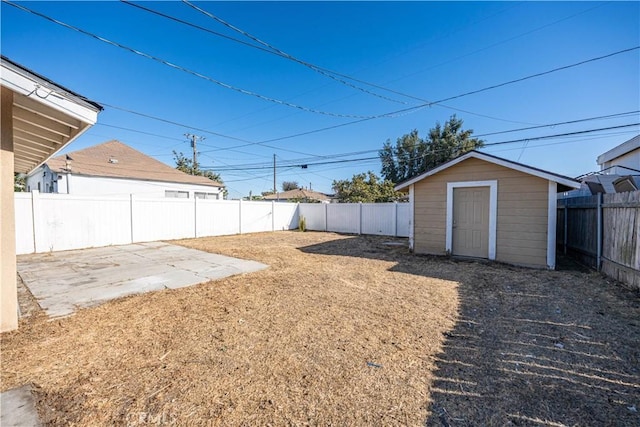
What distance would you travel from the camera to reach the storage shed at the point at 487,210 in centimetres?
617

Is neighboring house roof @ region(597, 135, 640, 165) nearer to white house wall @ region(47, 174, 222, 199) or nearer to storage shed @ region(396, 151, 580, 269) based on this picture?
storage shed @ region(396, 151, 580, 269)

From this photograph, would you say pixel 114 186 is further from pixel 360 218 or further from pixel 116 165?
pixel 360 218

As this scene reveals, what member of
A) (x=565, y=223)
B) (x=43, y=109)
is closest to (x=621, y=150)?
(x=565, y=223)

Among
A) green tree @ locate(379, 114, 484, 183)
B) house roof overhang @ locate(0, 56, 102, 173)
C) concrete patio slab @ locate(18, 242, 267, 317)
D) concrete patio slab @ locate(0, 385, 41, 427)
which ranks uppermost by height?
green tree @ locate(379, 114, 484, 183)

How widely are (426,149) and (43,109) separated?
26.6 metres

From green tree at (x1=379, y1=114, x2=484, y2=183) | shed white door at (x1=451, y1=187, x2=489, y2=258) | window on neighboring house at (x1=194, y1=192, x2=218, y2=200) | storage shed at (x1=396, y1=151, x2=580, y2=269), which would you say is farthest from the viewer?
green tree at (x1=379, y1=114, x2=484, y2=183)

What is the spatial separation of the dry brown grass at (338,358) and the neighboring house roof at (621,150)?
24.2 feet

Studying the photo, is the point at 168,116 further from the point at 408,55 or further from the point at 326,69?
the point at 408,55

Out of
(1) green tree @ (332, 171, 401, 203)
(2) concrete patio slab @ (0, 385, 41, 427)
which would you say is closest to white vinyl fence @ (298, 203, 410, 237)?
A: (1) green tree @ (332, 171, 401, 203)

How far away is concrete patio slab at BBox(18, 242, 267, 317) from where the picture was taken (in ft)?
14.0

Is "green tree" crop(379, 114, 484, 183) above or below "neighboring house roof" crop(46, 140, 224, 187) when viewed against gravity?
above

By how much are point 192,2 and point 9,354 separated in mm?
6072

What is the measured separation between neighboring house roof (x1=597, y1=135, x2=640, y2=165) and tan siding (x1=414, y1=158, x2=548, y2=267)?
5.40 m

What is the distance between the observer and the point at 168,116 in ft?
41.9
